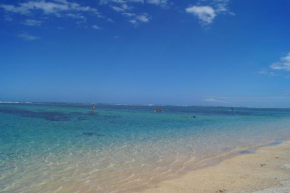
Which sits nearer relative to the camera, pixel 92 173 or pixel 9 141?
pixel 92 173

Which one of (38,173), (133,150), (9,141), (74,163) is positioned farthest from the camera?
(9,141)

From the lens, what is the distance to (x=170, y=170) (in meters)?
8.84

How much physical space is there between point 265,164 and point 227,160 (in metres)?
1.61

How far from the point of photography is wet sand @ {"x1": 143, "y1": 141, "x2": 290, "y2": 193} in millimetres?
6558

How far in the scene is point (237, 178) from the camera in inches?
301

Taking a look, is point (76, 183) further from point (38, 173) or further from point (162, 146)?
point (162, 146)

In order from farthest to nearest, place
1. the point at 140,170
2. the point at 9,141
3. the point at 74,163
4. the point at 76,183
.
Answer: the point at 9,141
the point at 74,163
the point at 140,170
the point at 76,183

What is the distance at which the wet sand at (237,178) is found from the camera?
6558 mm

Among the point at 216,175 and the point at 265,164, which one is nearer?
the point at 216,175

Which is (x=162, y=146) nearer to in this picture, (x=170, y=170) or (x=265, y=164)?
(x=170, y=170)

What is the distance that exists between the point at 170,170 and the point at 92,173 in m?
3.07

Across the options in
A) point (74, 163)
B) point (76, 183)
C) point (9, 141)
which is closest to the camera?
point (76, 183)

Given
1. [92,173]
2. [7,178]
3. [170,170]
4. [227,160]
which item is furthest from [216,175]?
[7,178]

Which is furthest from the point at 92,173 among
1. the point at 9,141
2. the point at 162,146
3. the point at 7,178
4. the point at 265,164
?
the point at 9,141
